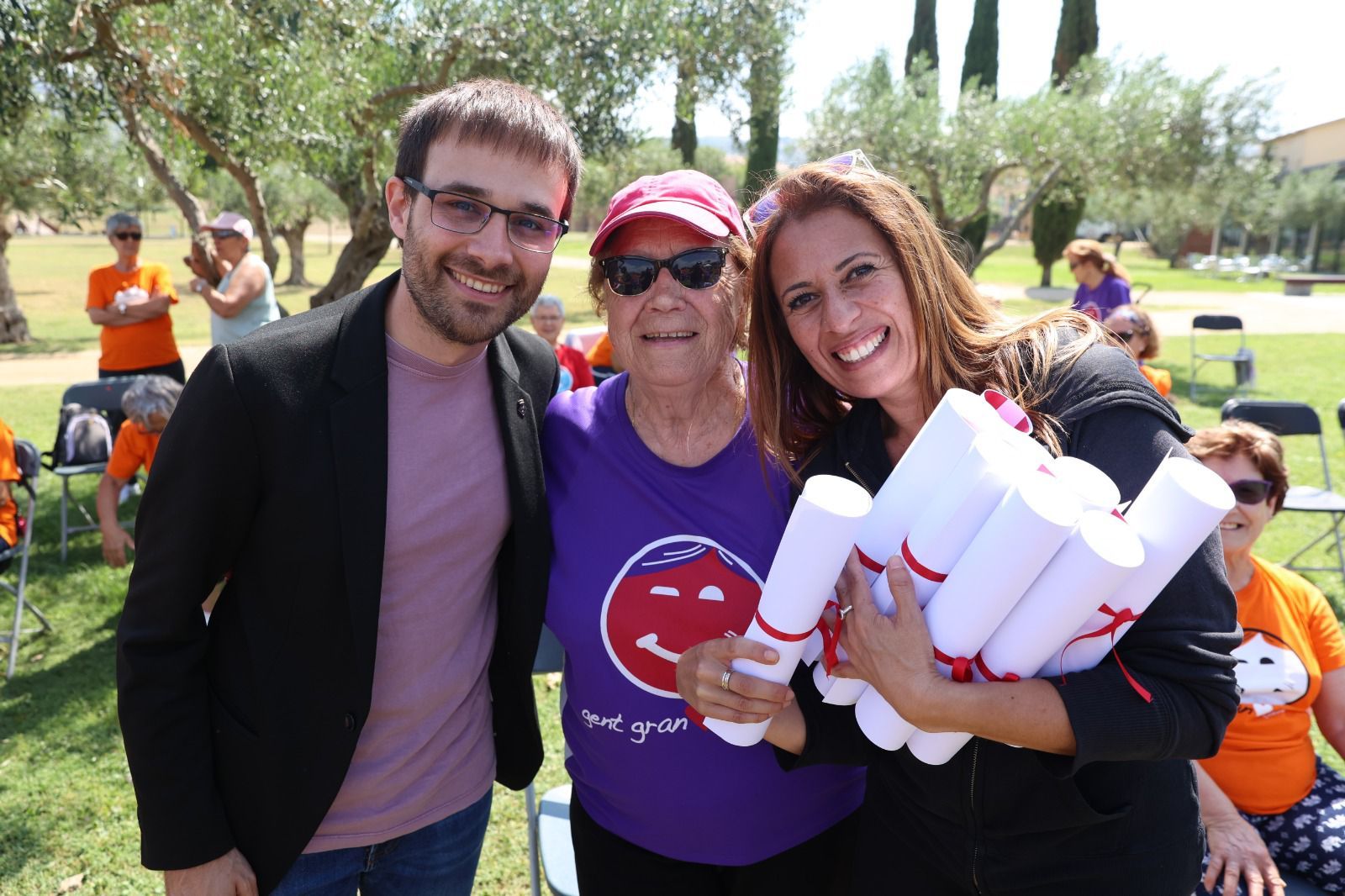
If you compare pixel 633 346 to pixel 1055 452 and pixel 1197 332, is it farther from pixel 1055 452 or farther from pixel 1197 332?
pixel 1197 332

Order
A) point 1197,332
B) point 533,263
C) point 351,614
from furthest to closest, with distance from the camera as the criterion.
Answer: point 1197,332
point 533,263
point 351,614

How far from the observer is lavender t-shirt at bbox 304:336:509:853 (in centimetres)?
179

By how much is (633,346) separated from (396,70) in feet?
24.0

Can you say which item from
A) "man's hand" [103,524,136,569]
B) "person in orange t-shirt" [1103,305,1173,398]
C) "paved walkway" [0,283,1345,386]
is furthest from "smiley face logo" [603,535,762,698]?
"paved walkway" [0,283,1345,386]

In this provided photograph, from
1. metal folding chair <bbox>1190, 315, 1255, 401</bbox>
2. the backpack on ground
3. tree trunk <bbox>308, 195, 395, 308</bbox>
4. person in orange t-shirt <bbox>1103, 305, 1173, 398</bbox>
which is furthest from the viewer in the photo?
metal folding chair <bbox>1190, 315, 1255, 401</bbox>

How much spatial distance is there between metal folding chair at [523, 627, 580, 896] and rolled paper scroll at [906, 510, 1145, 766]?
57.8 inches

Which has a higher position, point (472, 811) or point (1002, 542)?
point (1002, 542)

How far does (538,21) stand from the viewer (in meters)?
7.86

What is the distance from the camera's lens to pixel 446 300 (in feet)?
5.81

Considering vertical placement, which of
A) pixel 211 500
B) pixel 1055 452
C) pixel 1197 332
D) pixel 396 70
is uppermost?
pixel 396 70

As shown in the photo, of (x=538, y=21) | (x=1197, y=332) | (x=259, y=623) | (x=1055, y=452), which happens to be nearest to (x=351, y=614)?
(x=259, y=623)

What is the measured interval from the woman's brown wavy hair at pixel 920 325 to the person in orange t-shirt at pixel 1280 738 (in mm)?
1637

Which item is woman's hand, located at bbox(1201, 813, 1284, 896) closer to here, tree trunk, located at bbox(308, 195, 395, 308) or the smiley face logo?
the smiley face logo

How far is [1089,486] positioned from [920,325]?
0.59m
